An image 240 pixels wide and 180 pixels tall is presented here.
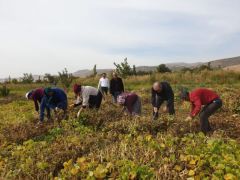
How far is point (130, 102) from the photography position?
33.6 feet

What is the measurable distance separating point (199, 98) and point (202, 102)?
0.19 metres

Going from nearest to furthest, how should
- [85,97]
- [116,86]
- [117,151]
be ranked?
1. [117,151]
2. [85,97]
3. [116,86]

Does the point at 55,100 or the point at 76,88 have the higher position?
the point at 76,88

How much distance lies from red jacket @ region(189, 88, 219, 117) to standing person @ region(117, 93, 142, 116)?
5.68ft

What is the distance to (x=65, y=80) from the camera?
2941 cm

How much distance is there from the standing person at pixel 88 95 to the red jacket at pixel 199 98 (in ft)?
9.13

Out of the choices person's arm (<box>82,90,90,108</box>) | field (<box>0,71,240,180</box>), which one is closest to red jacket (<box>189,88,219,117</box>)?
field (<box>0,71,240,180</box>)

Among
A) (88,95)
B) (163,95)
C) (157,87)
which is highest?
(157,87)

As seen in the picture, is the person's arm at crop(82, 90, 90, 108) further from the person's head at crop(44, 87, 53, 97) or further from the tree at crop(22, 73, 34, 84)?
the tree at crop(22, 73, 34, 84)

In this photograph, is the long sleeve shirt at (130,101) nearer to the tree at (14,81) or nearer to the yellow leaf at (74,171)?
the yellow leaf at (74,171)

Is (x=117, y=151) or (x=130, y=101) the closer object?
(x=117, y=151)

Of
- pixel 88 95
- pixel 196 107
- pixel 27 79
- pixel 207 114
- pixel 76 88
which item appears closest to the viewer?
pixel 196 107

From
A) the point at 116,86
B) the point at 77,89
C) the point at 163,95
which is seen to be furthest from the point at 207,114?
the point at 116,86

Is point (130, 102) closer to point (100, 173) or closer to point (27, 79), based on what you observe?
point (100, 173)
